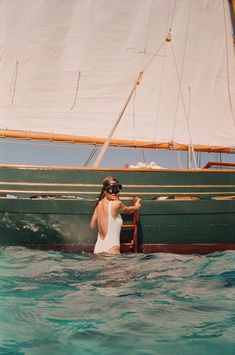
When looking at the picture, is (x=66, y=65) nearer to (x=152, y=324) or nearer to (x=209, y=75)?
(x=209, y=75)

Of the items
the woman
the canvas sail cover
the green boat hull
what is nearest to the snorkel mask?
the woman

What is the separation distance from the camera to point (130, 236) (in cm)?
757

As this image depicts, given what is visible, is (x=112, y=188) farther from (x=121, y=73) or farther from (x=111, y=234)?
(x=121, y=73)

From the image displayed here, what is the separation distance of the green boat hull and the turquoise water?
2.85 metres

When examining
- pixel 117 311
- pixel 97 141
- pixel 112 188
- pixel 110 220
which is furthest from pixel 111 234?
pixel 97 141

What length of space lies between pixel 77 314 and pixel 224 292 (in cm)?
136

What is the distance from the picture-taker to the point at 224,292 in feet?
11.3

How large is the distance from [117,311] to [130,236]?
474cm

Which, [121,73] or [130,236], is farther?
[121,73]

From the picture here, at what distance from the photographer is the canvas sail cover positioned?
10367mm

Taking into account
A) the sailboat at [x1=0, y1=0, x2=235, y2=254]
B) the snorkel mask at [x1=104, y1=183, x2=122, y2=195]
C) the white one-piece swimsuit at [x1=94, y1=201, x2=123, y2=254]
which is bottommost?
the white one-piece swimsuit at [x1=94, y1=201, x2=123, y2=254]

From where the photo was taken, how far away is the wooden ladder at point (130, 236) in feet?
24.0

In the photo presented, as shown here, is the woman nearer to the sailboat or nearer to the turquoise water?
the turquoise water

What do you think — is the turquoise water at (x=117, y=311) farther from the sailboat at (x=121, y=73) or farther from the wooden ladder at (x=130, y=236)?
the sailboat at (x=121, y=73)
